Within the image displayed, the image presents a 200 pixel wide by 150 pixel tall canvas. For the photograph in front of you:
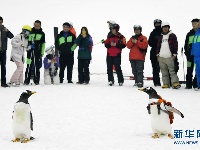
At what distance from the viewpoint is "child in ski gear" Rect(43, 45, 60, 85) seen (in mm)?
11516

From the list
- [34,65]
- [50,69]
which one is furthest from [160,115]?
[34,65]

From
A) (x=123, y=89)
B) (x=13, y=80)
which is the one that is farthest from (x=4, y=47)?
(x=123, y=89)

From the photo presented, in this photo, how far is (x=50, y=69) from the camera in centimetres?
1155

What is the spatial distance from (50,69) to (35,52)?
707mm

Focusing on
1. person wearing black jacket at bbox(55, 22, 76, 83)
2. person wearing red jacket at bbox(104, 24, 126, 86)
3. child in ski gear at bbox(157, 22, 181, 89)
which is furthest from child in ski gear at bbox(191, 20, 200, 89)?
person wearing black jacket at bbox(55, 22, 76, 83)

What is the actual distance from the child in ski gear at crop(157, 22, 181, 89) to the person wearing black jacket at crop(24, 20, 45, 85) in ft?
12.2

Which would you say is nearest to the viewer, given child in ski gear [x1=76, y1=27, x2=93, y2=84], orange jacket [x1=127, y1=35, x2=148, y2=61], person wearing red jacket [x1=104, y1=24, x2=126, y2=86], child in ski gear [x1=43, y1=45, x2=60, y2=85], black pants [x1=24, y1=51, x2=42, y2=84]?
orange jacket [x1=127, y1=35, x2=148, y2=61]

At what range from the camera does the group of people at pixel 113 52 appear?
10305 millimetres

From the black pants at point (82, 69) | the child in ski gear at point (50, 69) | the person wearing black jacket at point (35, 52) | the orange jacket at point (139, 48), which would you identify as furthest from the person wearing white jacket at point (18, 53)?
the orange jacket at point (139, 48)

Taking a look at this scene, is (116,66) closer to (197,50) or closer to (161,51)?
(161,51)

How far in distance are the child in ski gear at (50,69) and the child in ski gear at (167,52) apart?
3279 mm

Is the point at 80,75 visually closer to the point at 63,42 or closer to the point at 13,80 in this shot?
the point at 63,42

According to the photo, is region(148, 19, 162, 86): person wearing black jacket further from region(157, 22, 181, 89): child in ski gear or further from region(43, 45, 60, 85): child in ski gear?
region(43, 45, 60, 85): child in ski gear

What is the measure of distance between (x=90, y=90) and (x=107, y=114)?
3.08 metres
